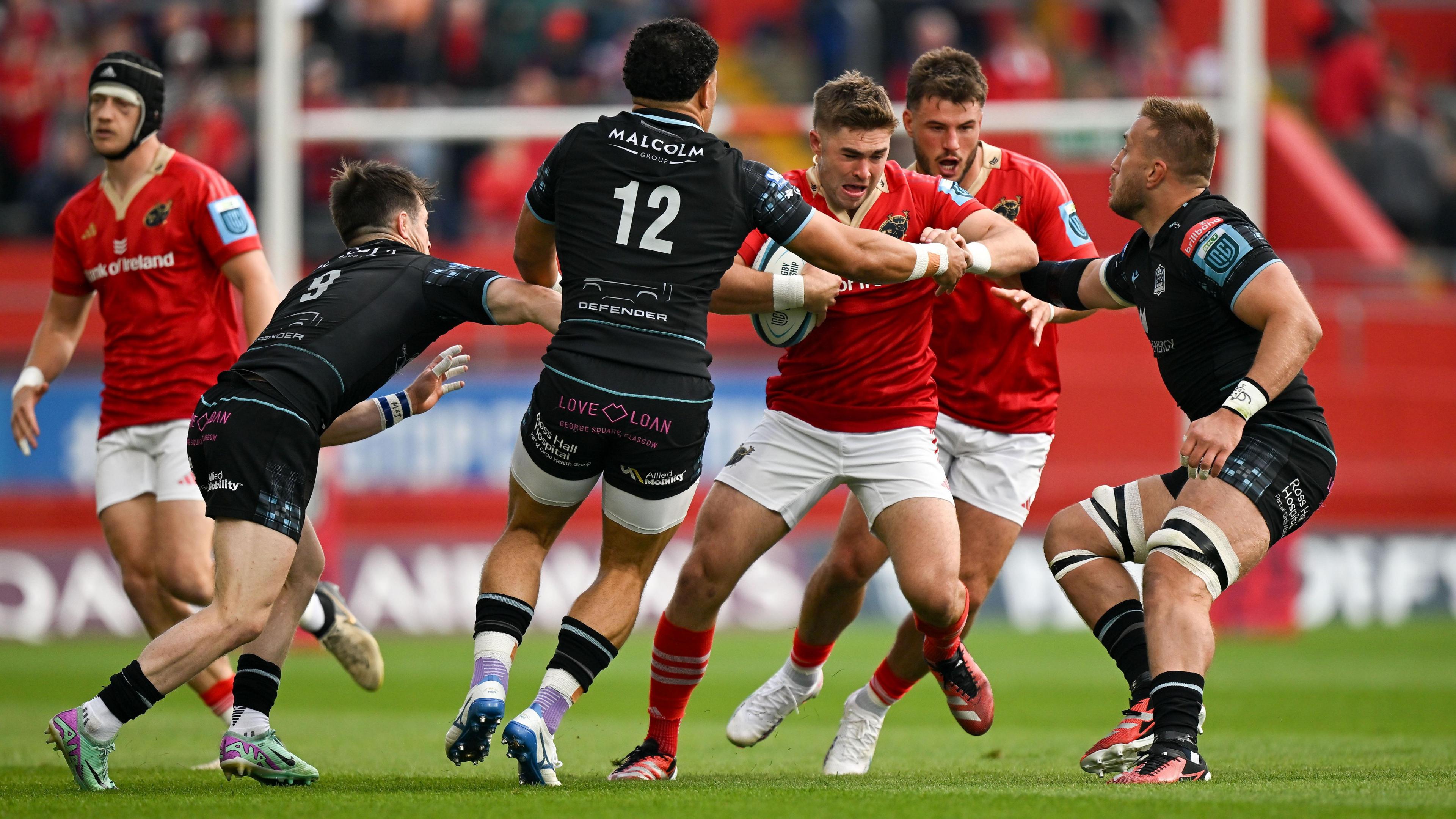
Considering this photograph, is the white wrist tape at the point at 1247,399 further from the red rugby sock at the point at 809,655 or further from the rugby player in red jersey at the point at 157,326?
the rugby player in red jersey at the point at 157,326

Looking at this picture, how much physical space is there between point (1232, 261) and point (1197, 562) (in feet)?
3.55

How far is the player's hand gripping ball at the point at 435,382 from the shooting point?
19.9 ft

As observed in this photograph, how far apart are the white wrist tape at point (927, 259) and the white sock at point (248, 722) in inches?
114

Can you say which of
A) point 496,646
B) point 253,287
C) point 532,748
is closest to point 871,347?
point 496,646

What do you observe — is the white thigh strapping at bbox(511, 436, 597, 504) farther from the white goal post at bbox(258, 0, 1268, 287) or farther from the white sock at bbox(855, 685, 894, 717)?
the white goal post at bbox(258, 0, 1268, 287)

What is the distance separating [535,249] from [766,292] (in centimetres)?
88

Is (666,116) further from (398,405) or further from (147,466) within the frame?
(147,466)

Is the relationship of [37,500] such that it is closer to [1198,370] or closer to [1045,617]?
[1045,617]

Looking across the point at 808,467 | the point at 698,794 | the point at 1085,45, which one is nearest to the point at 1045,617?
the point at 1085,45

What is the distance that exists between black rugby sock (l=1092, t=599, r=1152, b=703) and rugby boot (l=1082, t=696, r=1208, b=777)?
8 centimetres

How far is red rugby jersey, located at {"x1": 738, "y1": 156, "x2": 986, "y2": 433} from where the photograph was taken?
6535 millimetres

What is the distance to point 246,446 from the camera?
221 inches

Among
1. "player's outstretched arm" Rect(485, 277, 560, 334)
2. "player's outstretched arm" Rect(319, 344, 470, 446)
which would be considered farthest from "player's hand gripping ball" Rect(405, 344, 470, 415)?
"player's outstretched arm" Rect(485, 277, 560, 334)

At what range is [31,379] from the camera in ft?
24.0
